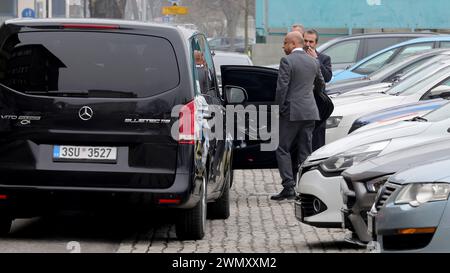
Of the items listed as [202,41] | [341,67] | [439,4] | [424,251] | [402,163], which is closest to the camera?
[424,251]

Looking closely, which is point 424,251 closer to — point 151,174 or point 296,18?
point 151,174

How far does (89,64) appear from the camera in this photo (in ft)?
30.9

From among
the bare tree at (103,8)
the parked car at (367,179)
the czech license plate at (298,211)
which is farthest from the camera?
the bare tree at (103,8)

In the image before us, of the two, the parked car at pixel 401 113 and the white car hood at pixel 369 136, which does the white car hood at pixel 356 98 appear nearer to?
the parked car at pixel 401 113

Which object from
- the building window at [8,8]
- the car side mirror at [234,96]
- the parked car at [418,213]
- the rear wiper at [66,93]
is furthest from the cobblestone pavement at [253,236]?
the building window at [8,8]

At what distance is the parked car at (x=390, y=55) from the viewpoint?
22.6 meters

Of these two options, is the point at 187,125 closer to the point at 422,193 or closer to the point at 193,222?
the point at 193,222

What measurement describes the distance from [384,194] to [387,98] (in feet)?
27.9

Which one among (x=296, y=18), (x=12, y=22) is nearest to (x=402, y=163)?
(x=12, y=22)

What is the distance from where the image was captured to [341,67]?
2555 centimetres

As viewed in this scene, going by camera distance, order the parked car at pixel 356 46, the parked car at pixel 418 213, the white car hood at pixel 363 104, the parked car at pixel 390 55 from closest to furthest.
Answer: the parked car at pixel 418 213 → the white car hood at pixel 363 104 → the parked car at pixel 390 55 → the parked car at pixel 356 46

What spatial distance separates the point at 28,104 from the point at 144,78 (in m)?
0.92

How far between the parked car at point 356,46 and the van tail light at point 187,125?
16205 millimetres

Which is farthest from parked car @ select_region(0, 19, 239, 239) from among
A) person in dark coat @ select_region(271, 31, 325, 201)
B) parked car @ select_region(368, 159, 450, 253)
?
person in dark coat @ select_region(271, 31, 325, 201)
